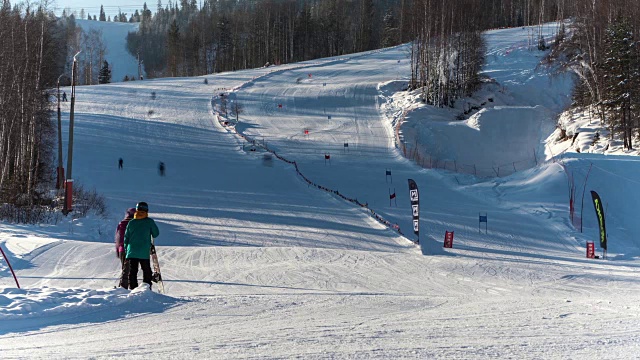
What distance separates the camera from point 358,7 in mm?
103375

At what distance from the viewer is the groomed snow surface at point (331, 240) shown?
20.3ft

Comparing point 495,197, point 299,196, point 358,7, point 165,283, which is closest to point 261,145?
point 299,196

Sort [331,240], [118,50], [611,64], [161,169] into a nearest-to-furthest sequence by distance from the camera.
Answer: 1. [331,240]
2. [161,169]
3. [611,64]
4. [118,50]

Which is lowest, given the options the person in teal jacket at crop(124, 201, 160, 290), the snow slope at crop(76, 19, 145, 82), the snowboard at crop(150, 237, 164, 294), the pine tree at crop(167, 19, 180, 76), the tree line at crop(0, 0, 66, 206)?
the snowboard at crop(150, 237, 164, 294)

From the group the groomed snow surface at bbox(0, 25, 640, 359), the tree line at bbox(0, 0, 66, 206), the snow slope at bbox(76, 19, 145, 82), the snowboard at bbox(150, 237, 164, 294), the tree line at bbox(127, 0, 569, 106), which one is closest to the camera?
the groomed snow surface at bbox(0, 25, 640, 359)

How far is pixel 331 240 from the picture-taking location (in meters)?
19.5

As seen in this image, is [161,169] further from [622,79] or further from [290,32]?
[290,32]

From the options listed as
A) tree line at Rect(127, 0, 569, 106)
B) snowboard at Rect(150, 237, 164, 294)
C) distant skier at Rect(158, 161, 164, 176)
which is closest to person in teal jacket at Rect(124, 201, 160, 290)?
snowboard at Rect(150, 237, 164, 294)

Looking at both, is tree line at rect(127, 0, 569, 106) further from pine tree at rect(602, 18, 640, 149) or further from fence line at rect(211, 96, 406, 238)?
pine tree at rect(602, 18, 640, 149)

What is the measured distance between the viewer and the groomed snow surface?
20.3 feet

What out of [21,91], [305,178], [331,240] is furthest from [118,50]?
[331,240]

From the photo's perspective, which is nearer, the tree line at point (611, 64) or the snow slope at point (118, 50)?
the tree line at point (611, 64)

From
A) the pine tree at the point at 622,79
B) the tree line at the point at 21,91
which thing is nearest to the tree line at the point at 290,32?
the pine tree at the point at 622,79

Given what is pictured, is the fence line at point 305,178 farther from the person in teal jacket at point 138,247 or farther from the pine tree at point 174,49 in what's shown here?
the pine tree at point 174,49
